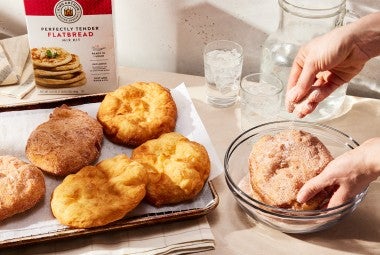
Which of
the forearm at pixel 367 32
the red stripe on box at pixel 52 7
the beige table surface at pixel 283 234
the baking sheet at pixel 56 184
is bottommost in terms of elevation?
the beige table surface at pixel 283 234

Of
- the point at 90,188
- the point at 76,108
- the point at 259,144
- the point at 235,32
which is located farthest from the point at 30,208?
the point at 235,32

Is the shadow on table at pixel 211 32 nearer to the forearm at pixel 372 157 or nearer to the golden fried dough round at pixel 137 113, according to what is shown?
the golden fried dough round at pixel 137 113

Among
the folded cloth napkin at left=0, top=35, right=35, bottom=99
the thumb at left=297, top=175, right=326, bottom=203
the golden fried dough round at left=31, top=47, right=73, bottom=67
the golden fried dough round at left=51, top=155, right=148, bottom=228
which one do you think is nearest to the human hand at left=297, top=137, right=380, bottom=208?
the thumb at left=297, top=175, right=326, bottom=203

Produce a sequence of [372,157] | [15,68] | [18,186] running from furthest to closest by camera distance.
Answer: [15,68]
[18,186]
[372,157]

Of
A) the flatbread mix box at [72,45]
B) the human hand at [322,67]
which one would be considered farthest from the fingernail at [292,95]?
the flatbread mix box at [72,45]

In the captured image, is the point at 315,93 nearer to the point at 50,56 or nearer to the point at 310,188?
the point at 310,188

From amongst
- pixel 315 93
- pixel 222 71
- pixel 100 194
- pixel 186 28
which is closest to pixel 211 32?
pixel 186 28

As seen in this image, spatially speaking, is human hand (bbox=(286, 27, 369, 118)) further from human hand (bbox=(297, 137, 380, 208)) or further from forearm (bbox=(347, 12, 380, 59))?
human hand (bbox=(297, 137, 380, 208))

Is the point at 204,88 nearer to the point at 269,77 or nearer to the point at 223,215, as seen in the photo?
the point at 269,77
